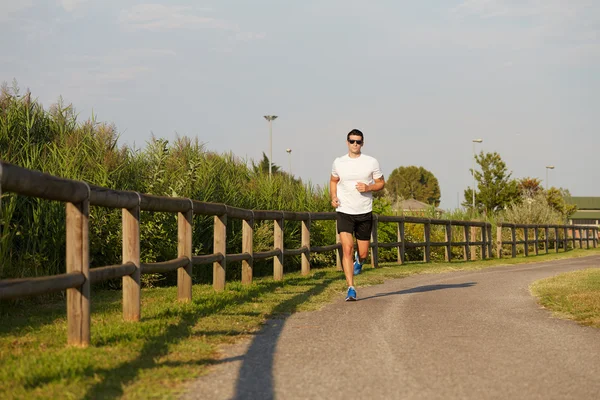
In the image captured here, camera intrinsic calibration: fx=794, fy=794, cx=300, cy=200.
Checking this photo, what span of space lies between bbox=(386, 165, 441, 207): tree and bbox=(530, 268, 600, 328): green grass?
11336cm

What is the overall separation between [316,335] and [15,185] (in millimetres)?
3048

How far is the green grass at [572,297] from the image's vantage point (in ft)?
28.0

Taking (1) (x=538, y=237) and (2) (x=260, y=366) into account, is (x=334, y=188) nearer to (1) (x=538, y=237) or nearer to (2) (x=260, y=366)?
(2) (x=260, y=366)

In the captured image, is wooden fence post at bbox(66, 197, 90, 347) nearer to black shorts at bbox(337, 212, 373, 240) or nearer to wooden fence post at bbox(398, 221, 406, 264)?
black shorts at bbox(337, 212, 373, 240)

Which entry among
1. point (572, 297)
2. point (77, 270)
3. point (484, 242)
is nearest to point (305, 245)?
point (572, 297)

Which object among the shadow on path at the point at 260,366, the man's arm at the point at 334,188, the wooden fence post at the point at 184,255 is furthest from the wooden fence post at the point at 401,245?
the shadow on path at the point at 260,366

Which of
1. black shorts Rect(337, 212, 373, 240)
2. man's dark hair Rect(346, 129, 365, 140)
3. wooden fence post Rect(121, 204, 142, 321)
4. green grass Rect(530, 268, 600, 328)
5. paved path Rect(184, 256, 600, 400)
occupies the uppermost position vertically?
man's dark hair Rect(346, 129, 365, 140)

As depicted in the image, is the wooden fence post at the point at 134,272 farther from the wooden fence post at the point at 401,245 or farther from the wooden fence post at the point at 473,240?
the wooden fence post at the point at 473,240

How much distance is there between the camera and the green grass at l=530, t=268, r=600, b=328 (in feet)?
28.0

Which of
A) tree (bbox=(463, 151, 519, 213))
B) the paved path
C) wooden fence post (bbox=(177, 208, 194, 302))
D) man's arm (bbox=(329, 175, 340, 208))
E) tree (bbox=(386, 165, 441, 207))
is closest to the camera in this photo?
the paved path

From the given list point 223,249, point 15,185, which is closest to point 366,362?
point 15,185

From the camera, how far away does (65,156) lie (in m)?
11.4

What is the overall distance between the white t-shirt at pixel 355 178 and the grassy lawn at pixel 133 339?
1.23m

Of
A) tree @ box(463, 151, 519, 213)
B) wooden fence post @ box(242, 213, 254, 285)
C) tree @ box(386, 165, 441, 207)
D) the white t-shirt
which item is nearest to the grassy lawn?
wooden fence post @ box(242, 213, 254, 285)
